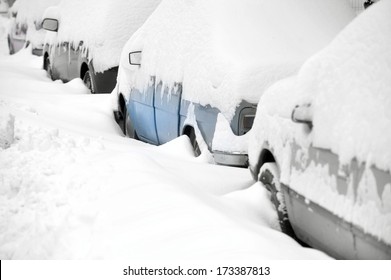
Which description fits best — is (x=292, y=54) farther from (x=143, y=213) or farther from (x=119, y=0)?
(x=119, y=0)

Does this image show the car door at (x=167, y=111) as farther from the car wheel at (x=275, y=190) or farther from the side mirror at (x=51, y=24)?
the side mirror at (x=51, y=24)

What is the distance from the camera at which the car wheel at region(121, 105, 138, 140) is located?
8405 mm

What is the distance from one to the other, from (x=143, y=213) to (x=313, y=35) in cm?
321

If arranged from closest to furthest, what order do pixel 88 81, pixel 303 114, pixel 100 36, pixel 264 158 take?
pixel 303 114 → pixel 264 158 → pixel 100 36 → pixel 88 81

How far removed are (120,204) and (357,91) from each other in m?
1.74

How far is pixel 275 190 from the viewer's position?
14.7 feet

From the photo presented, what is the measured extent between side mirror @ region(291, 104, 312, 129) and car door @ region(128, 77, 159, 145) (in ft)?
12.4

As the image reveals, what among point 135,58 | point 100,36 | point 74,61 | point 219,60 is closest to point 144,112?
point 135,58

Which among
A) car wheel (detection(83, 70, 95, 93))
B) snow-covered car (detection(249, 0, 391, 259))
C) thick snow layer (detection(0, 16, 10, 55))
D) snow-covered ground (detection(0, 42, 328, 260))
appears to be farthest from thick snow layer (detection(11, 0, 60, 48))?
snow-covered car (detection(249, 0, 391, 259))

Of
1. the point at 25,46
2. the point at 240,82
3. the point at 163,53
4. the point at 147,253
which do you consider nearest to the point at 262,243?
the point at 147,253

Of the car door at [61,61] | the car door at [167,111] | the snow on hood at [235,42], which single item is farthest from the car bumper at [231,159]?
the car door at [61,61]

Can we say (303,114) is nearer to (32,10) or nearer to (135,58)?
(135,58)

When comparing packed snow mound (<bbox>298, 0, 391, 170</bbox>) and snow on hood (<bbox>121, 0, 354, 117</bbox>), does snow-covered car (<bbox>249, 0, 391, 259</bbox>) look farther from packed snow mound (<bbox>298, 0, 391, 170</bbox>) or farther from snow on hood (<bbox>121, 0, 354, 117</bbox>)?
snow on hood (<bbox>121, 0, 354, 117</bbox>)

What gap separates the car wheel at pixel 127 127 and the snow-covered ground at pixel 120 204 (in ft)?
5.97
